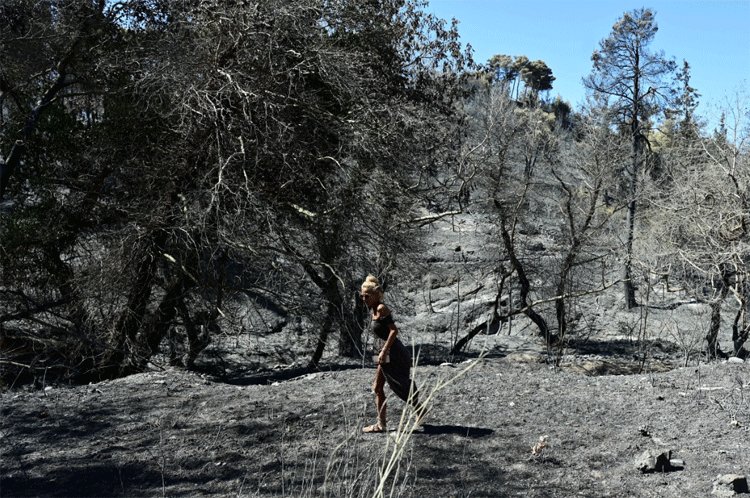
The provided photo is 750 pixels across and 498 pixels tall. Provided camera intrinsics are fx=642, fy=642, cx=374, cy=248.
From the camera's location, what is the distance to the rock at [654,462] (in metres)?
4.54

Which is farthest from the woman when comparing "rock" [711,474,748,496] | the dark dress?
"rock" [711,474,748,496]

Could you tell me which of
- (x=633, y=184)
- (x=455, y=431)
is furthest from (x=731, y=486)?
(x=633, y=184)

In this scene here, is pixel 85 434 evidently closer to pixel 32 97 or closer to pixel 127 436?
pixel 127 436

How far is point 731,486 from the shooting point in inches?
161

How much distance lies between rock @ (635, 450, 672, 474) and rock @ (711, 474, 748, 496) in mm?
424

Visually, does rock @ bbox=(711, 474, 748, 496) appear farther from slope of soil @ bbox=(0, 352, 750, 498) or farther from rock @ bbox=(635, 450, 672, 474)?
rock @ bbox=(635, 450, 672, 474)

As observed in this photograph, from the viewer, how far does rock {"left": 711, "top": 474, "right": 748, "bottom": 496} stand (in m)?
4.07

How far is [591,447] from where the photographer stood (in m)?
5.07

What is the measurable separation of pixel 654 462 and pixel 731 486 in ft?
1.74

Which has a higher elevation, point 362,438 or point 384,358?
point 384,358

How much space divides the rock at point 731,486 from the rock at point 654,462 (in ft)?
1.39

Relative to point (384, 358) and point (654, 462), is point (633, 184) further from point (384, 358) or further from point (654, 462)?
point (384, 358)

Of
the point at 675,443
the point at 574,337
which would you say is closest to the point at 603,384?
the point at 675,443

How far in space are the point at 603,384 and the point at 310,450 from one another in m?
3.65
